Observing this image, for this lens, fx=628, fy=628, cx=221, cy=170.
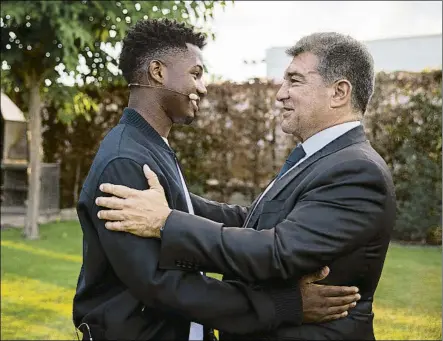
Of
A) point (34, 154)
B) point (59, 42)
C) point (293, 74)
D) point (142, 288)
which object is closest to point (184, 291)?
point (142, 288)

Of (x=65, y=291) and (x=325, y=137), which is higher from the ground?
(x=325, y=137)

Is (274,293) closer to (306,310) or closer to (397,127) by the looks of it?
(306,310)

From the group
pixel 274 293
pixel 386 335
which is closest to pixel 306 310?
pixel 274 293

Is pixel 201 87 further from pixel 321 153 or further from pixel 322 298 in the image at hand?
pixel 322 298

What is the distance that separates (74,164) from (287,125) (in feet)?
40.8

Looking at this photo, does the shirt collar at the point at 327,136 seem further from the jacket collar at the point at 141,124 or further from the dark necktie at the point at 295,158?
the jacket collar at the point at 141,124

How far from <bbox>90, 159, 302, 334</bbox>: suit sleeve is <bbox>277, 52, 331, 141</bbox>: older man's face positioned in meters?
0.59

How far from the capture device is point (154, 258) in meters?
2.00

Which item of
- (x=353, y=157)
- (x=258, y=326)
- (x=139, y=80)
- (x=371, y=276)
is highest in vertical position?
(x=139, y=80)

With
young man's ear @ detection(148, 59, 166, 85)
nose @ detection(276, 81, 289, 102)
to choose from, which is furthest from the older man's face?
young man's ear @ detection(148, 59, 166, 85)

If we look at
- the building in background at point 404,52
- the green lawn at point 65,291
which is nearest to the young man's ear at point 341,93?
the green lawn at point 65,291

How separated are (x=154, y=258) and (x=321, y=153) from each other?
678 millimetres

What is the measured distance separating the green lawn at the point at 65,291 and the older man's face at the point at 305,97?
4.31 meters

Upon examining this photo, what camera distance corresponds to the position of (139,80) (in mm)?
2318
